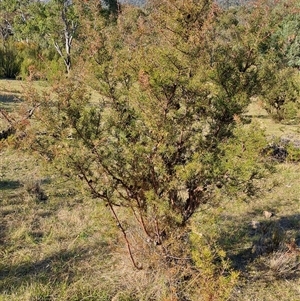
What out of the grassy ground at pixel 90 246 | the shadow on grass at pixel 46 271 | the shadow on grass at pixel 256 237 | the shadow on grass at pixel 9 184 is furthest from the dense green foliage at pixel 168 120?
the shadow on grass at pixel 9 184

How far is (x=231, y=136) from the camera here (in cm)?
303

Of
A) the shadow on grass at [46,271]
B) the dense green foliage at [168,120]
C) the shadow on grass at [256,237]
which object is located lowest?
the shadow on grass at [46,271]

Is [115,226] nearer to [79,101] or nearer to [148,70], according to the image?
[79,101]

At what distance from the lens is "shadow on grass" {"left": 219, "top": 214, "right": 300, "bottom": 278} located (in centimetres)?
370

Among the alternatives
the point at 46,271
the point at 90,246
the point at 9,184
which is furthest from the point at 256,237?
the point at 9,184

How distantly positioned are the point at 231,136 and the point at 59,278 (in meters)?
1.98

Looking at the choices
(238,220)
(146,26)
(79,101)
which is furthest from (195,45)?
(238,220)

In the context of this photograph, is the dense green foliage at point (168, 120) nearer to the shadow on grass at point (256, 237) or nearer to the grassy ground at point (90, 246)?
the grassy ground at point (90, 246)

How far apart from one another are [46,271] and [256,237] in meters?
2.29

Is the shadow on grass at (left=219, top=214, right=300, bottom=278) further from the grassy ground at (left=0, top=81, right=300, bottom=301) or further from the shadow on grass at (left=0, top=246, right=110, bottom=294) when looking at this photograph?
the shadow on grass at (left=0, top=246, right=110, bottom=294)

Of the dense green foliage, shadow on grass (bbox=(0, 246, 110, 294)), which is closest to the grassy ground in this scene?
shadow on grass (bbox=(0, 246, 110, 294))

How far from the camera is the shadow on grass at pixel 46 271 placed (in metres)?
3.17

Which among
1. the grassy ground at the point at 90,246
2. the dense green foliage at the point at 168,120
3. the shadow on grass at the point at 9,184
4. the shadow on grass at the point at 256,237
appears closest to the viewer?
the dense green foliage at the point at 168,120

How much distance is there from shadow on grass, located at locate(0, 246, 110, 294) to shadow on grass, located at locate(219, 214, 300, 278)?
5.00 feet
